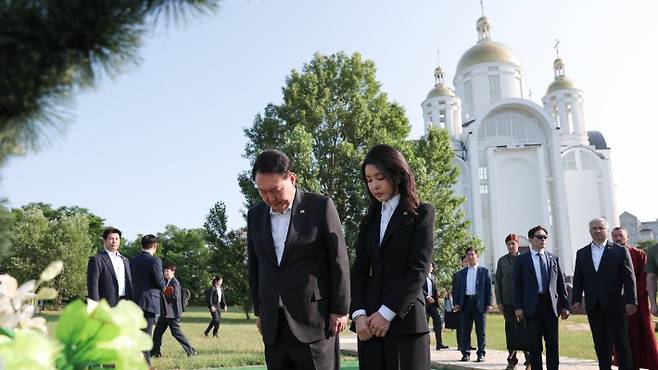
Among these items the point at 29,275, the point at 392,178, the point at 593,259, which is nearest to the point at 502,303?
the point at 593,259

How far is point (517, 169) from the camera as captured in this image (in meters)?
49.4

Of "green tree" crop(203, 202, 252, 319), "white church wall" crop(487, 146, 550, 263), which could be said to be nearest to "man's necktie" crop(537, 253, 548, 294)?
"green tree" crop(203, 202, 252, 319)

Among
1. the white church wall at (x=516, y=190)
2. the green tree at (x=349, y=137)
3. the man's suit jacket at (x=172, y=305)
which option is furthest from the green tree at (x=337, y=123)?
the white church wall at (x=516, y=190)

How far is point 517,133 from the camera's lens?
49031 millimetres

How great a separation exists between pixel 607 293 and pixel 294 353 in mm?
5383

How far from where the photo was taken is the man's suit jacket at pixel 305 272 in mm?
3732

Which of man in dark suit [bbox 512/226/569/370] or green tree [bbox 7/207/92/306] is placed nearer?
man in dark suit [bbox 512/226/569/370]

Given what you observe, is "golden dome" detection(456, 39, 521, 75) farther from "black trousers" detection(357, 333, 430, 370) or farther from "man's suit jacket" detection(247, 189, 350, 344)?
"black trousers" detection(357, 333, 430, 370)

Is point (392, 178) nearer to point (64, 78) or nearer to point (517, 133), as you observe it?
point (64, 78)

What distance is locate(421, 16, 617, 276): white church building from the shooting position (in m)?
48.3

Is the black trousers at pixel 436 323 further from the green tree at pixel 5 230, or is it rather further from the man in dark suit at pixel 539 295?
the green tree at pixel 5 230

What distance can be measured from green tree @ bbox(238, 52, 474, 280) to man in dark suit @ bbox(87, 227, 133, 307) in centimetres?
1781

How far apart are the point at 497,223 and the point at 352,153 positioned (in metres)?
25.8

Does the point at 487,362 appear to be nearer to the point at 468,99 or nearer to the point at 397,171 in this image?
the point at 397,171
